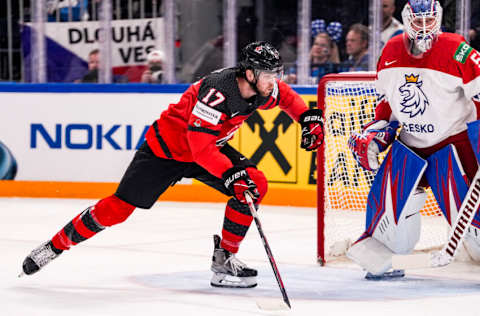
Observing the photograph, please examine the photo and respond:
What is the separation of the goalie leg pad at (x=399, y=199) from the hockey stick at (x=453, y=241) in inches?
2.5

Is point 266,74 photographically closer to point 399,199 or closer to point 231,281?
point 399,199

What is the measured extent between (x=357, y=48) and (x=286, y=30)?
0.53m

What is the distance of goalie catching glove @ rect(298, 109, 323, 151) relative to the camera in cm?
352

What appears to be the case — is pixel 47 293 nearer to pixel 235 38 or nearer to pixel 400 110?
pixel 400 110

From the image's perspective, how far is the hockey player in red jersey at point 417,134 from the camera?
3459 mm

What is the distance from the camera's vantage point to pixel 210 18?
22.0 feet

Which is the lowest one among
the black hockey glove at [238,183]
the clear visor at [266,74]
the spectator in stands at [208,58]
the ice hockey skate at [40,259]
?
the ice hockey skate at [40,259]

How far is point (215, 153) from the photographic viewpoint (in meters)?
3.32

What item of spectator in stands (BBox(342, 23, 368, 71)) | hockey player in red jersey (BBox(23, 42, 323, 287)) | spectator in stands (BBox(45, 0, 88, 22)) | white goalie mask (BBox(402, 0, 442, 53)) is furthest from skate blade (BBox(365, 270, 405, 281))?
spectator in stands (BBox(45, 0, 88, 22))

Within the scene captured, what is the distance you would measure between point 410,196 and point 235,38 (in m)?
3.30

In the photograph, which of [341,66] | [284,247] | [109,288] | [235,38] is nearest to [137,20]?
[235,38]

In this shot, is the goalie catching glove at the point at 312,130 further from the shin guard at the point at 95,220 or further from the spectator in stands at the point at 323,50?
the spectator in stands at the point at 323,50

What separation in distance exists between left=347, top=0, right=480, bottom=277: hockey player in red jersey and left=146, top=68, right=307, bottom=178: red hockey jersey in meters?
0.37

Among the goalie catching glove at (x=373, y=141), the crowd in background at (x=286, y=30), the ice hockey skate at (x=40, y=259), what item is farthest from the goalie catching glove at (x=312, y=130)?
the crowd in background at (x=286, y=30)
